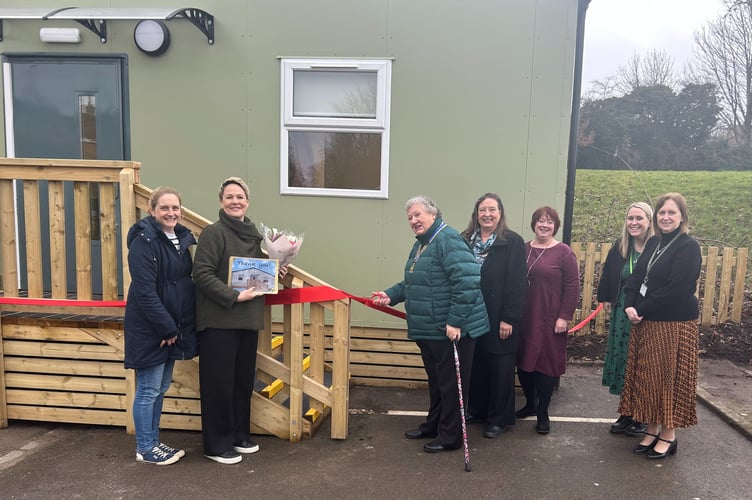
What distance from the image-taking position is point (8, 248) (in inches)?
156

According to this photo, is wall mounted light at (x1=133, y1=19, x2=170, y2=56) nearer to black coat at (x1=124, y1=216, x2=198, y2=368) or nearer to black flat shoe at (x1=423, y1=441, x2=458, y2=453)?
black coat at (x1=124, y1=216, x2=198, y2=368)

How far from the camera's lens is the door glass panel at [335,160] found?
16.0ft

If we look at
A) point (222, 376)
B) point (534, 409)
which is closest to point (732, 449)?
point (534, 409)

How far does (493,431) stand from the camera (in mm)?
4043

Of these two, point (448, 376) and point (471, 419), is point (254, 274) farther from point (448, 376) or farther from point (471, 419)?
point (471, 419)

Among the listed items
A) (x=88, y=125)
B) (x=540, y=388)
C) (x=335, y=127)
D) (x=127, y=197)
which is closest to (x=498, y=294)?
(x=540, y=388)

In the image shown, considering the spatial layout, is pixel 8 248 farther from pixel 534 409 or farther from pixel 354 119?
pixel 534 409

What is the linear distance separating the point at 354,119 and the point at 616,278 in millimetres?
2489

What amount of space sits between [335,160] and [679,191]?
11.2m

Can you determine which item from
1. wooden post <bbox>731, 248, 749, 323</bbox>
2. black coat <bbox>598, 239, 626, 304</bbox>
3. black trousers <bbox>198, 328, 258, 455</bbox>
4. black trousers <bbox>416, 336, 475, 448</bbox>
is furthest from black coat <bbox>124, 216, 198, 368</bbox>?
wooden post <bbox>731, 248, 749, 323</bbox>

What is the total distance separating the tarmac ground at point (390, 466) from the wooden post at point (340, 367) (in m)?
0.13

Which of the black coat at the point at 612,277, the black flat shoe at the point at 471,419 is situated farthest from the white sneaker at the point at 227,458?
the black coat at the point at 612,277

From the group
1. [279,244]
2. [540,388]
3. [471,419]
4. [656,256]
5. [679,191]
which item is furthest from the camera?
[679,191]

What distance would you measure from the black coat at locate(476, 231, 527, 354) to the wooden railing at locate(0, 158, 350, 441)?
101 centimetres
